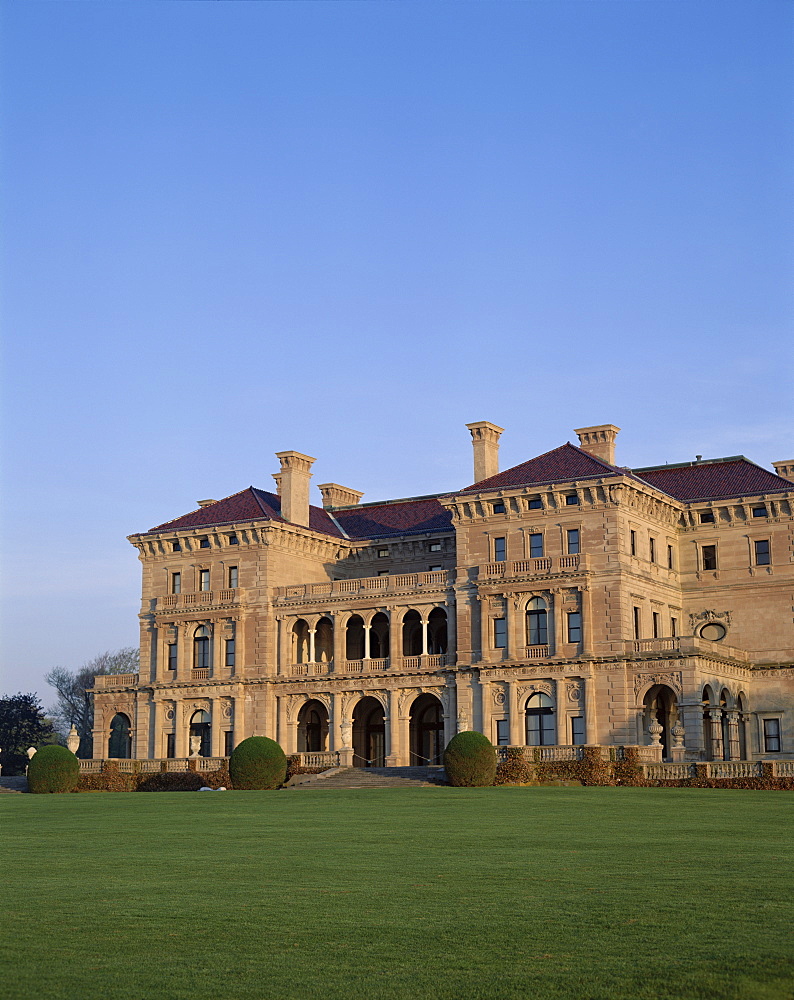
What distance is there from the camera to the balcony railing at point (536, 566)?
64000mm

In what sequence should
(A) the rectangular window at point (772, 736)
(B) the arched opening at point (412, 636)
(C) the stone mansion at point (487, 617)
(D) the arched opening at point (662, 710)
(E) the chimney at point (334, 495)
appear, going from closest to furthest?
(D) the arched opening at point (662, 710) → (C) the stone mansion at point (487, 617) → (A) the rectangular window at point (772, 736) → (B) the arched opening at point (412, 636) → (E) the chimney at point (334, 495)

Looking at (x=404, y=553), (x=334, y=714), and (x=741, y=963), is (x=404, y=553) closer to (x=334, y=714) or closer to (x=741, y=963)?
(x=334, y=714)

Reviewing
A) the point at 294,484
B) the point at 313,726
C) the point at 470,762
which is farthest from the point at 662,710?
the point at 294,484

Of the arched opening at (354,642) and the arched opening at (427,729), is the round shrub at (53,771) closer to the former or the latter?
the arched opening at (427,729)

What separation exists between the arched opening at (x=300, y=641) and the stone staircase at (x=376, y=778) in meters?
13.8

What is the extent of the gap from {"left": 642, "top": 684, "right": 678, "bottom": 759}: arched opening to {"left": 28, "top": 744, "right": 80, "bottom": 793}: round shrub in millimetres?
26053

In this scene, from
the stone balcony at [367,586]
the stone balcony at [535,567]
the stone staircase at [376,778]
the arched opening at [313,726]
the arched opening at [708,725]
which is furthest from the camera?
the arched opening at [313,726]

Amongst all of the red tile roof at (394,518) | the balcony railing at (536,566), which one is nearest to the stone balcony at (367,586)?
the balcony railing at (536,566)

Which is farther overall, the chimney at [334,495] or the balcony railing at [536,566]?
the chimney at [334,495]

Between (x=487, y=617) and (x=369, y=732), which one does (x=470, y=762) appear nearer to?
(x=487, y=617)

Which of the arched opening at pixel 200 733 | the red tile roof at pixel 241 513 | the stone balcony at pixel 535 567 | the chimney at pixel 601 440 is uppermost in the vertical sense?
the chimney at pixel 601 440

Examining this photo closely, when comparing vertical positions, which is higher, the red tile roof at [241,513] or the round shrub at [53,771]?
the red tile roof at [241,513]

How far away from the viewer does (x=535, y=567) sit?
65.1 meters

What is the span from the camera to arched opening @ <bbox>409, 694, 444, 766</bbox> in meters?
70.2
